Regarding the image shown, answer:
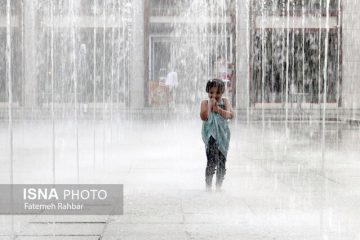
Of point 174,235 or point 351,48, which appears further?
point 351,48

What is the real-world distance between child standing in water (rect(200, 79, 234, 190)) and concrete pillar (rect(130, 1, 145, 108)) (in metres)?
23.2

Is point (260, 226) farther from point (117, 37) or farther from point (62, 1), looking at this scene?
point (62, 1)

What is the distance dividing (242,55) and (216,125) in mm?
23475

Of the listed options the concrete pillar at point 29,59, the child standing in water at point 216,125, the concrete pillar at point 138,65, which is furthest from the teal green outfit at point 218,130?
the concrete pillar at point 29,59

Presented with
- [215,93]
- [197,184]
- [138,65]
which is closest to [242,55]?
[138,65]

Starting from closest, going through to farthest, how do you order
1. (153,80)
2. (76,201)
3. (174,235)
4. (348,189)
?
1. (174,235)
2. (76,201)
3. (348,189)
4. (153,80)

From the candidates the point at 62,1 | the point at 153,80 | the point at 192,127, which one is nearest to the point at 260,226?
the point at 192,127

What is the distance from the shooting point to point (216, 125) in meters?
8.54

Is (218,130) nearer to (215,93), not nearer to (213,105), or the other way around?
(213,105)

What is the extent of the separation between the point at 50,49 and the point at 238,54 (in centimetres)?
909

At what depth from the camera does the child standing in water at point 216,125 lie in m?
8.52

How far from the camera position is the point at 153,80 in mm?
31500

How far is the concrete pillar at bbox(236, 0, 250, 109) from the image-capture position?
3173 centimetres

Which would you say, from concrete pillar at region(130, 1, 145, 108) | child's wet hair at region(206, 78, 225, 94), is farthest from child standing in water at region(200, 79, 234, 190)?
concrete pillar at region(130, 1, 145, 108)
